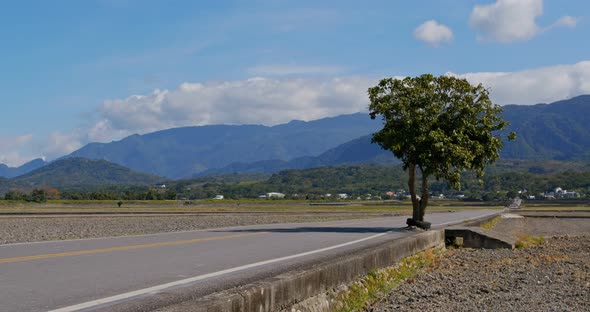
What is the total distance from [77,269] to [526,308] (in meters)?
8.38

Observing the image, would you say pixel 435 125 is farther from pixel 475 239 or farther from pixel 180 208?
pixel 180 208

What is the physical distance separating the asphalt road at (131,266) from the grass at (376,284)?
1375 mm

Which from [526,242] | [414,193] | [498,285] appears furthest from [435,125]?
[498,285]

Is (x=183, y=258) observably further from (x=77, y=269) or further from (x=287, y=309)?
(x=287, y=309)

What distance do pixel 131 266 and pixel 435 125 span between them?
814 inches

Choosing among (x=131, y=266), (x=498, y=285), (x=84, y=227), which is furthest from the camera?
(x=84, y=227)

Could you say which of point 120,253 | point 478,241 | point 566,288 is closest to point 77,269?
point 120,253

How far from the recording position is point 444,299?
1459 centimetres

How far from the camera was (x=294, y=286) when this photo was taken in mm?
9648

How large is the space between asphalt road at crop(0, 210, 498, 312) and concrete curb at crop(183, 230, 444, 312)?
129 cm

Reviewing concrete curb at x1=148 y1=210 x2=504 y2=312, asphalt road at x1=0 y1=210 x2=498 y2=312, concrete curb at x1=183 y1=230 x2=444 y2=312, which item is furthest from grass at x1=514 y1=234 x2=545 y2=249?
concrete curb at x1=183 y1=230 x2=444 y2=312

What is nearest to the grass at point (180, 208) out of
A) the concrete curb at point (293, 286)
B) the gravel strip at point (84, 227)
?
the gravel strip at point (84, 227)

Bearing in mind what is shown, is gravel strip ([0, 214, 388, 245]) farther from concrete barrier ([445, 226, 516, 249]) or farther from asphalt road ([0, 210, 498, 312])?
concrete barrier ([445, 226, 516, 249])

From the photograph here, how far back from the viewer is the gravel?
13820mm
